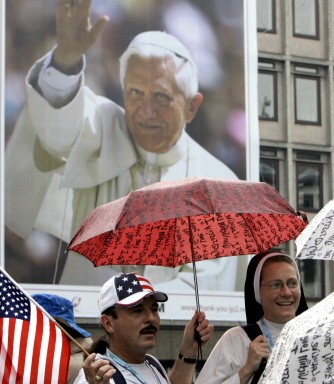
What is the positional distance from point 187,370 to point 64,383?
2.08ft

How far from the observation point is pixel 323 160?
37812 mm

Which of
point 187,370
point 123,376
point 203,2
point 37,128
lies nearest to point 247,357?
point 187,370

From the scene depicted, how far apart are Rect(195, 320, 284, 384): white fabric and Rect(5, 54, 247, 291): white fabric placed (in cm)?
2432

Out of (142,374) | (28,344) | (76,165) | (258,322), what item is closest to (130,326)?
(142,374)

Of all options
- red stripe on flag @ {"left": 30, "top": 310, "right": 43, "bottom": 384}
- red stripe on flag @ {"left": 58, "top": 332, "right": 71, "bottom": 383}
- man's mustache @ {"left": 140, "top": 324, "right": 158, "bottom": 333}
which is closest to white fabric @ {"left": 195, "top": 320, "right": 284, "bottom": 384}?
man's mustache @ {"left": 140, "top": 324, "right": 158, "bottom": 333}

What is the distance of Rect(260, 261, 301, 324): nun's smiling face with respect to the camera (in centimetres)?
550

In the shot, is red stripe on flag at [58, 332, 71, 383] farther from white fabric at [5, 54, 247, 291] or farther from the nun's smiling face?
white fabric at [5, 54, 247, 291]

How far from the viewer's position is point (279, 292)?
18.1 ft

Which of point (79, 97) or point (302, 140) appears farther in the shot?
point (302, 140)

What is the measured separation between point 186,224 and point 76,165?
2460 cm

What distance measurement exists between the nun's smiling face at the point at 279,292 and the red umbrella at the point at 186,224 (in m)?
0.27

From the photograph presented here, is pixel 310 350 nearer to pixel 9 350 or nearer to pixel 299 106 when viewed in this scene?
pixel 9 350

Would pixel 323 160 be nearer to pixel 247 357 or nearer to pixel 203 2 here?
pixel 203 2

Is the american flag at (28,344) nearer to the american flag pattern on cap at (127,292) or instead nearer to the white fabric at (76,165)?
the american flag pattern on cap at (127,292)
